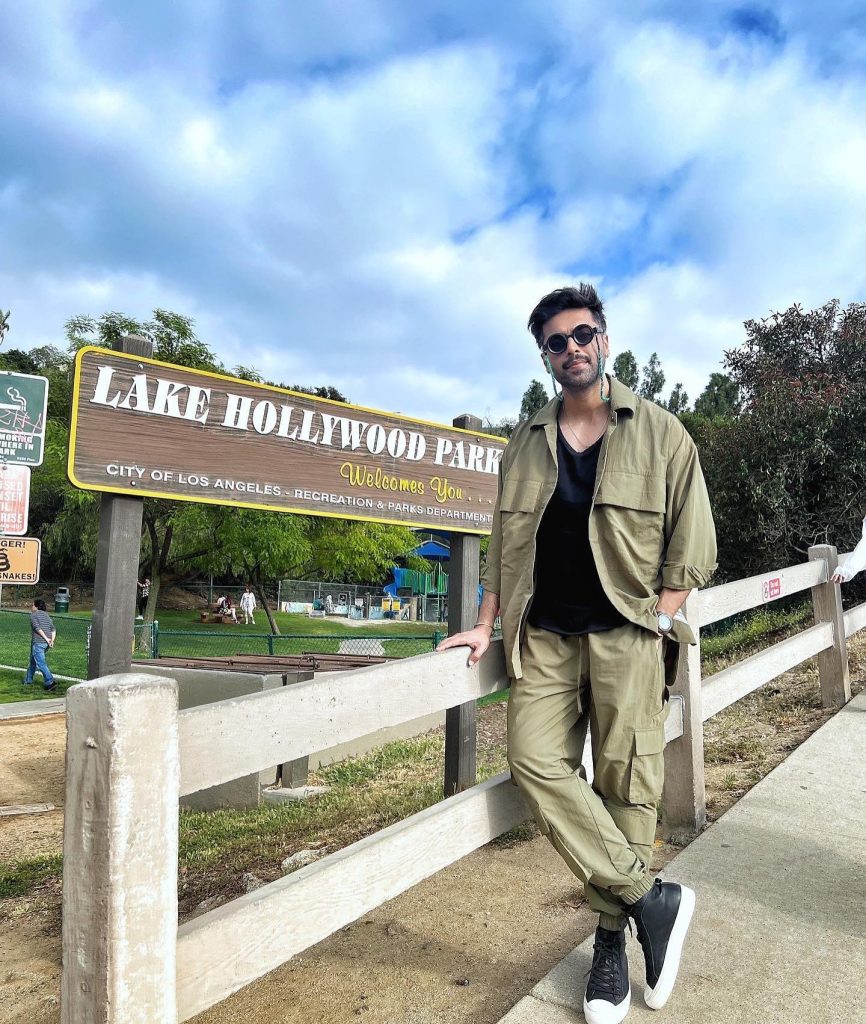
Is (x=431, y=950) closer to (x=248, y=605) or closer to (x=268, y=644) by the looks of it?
(x=268, y=644)

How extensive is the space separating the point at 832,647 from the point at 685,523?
12.6 ft

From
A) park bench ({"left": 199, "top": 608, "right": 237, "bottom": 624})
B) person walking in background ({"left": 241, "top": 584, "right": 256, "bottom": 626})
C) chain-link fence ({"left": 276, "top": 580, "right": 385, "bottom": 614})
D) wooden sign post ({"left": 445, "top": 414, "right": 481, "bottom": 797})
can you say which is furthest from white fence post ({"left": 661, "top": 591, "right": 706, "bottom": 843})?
chain-link fence ({"left": 276, "top": 580, "right": 385, "bottom": 614})

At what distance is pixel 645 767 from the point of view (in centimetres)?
229

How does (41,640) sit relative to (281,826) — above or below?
above

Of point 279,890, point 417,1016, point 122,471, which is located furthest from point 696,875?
point 122,471

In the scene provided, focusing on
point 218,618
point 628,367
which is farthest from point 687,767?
point 628,367

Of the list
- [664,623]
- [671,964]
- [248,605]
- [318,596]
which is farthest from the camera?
[318,596]

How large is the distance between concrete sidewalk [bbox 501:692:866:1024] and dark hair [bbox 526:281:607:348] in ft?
6.29

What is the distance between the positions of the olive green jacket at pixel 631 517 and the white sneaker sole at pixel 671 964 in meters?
0.76

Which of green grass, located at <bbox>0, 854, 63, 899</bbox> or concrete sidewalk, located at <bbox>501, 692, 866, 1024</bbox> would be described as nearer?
concrete sidewalk, located at <bbox>501, 692, 866, 1024</bbox>

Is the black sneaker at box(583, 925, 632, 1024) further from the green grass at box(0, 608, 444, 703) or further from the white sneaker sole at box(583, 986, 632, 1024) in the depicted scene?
the green grass at box(0, 608, 444, 703)

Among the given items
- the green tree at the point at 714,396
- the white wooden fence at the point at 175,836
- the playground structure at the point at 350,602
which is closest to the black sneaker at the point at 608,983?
the white wooden fence at the point at 175,836

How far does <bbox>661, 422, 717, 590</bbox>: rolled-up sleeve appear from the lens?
2314mm

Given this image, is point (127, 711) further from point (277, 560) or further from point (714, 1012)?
point (277, 560)
